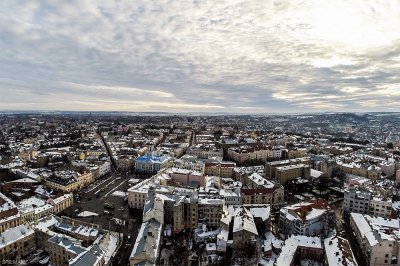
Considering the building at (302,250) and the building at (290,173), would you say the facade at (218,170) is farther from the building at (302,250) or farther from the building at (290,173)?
the building at (302,250)

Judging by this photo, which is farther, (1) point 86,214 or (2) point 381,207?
(1) point 86,214

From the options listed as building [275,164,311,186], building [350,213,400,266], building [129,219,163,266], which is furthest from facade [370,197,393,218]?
building [129,219,163,266]

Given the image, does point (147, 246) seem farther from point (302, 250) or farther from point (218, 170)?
point (218, 170)

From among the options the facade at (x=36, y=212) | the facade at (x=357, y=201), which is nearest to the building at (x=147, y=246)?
the facade at (x=36, y=212)

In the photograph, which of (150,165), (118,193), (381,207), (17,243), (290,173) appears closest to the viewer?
(17,243)

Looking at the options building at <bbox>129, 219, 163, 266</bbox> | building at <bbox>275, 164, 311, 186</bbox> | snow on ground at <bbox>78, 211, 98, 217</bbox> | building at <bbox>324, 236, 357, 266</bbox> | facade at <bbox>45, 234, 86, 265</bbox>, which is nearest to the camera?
building at <bbox>129, 219, 163, 266</bbox>

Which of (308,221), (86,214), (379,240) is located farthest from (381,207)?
(86,214)

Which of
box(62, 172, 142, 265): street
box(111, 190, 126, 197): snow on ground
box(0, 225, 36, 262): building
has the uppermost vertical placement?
box(0, 225, 36, 262): building

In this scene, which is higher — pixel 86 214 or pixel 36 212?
pixel 36 212

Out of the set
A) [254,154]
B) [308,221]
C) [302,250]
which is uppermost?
[308,221]

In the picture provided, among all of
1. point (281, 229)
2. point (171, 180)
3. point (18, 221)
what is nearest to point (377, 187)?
point (281, 229)

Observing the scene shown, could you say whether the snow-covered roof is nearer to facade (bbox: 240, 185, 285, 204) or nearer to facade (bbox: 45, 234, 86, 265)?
facade (bbox: 45, 234, 86, 265)

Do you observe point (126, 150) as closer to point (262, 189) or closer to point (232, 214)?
point (262, 189)
